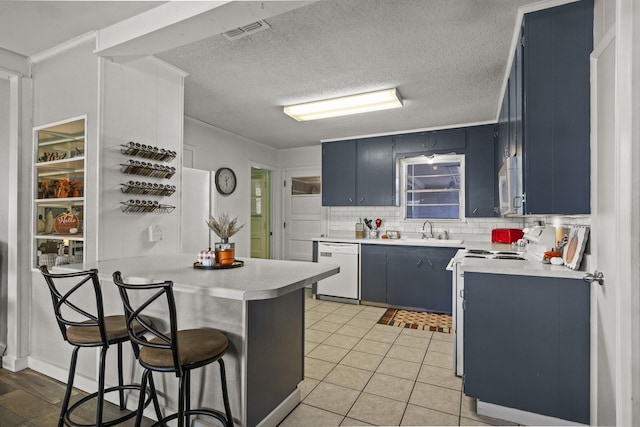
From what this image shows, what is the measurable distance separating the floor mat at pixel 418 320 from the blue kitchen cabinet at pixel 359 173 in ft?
5.25

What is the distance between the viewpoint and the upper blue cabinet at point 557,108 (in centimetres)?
187

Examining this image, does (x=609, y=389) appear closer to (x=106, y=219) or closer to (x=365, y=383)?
(x=365, y=383)

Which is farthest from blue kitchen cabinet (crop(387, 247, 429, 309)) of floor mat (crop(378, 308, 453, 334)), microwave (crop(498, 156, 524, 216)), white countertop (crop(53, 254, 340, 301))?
white countertop (crop(53, 254, 340, 301))

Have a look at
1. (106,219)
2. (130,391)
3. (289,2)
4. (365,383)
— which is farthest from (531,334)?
(106,219)

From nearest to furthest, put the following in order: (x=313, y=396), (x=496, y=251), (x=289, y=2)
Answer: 1. (x=289, y=2)
2. (x=313, y=396)
3. (x=496, y=251)

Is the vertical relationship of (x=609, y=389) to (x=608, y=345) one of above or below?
below

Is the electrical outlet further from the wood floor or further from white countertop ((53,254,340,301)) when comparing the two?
the wood floor

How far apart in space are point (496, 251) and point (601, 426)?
174cm

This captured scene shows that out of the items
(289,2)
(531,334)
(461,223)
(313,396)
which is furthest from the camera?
(461,223)

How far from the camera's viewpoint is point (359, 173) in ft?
17.3

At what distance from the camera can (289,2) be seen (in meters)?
1.72

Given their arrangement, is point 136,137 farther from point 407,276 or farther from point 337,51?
point 407,276

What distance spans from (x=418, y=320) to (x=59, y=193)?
3.79 meters

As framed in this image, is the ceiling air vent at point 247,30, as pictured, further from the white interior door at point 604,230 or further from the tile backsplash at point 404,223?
the tile backsplash at point 404,223
